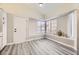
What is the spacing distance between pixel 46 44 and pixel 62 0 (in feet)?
2.47

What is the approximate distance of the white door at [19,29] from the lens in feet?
5.16

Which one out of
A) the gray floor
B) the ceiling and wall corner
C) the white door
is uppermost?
the ceiling and wall corner

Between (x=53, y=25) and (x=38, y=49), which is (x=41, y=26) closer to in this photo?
(x=53, y=25)

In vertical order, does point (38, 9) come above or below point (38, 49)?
above

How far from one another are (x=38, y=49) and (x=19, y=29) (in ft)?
1.48

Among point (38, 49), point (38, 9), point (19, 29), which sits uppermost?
point (38, 9)

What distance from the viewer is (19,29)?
1.60 metres

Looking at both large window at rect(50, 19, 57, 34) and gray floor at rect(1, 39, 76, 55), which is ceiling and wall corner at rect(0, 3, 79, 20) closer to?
large window at rect(50, 19, 57, 34)

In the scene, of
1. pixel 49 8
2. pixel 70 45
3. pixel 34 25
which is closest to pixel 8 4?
pixel 34 25

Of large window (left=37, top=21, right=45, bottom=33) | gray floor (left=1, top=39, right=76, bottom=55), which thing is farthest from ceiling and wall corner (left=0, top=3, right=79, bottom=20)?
gray floor (left=1, top=39, right=76, bottom=55)

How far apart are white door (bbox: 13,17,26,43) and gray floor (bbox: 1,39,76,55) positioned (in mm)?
100

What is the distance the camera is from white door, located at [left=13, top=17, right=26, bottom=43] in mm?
1574

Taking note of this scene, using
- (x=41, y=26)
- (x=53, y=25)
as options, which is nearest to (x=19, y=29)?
(x=41, y=26)
